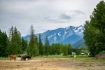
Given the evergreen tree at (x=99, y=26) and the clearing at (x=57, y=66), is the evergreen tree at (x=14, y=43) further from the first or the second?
the clearing at (x=57, y=66)

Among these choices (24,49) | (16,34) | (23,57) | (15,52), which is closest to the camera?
(23,57)

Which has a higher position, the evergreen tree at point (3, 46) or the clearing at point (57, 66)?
the evergreen tree at point (3, 46)

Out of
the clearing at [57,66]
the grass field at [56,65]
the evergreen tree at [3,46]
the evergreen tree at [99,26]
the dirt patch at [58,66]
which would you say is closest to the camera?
the dirt patch at [58,66]

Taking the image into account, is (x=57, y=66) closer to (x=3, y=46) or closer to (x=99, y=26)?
(x=99, y=26)

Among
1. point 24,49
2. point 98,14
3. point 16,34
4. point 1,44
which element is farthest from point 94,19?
point 24,49

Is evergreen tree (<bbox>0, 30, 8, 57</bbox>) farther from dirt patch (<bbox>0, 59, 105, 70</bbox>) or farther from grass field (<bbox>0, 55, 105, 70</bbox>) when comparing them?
dirt patch (<bbox>0, 59, 105, 70</bbox>)

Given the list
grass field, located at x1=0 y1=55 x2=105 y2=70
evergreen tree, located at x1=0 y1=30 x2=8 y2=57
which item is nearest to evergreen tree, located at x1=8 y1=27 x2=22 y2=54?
evergreen tree, located at x1=0 y1=30 x2=8 y2=57

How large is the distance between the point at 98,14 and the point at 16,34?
77.1 metres

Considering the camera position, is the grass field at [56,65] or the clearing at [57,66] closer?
the clearing at [57,66]

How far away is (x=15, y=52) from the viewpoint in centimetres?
13650

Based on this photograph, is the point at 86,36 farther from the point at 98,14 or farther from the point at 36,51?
the point at 36,51

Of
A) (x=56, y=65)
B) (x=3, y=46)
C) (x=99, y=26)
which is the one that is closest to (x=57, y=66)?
(x=56, y=65)

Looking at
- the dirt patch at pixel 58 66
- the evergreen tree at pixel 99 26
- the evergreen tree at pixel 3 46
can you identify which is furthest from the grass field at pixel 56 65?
the evergreen tree at pixel 3 46

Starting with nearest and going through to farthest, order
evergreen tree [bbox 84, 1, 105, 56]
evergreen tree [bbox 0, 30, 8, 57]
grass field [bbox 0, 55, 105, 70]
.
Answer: grass field [bbox 0, 55, 105, 70], evergreen tree [bbox 84, 1, 105, 56], evergreen tree [bbox 0, 30, 8, 57]
